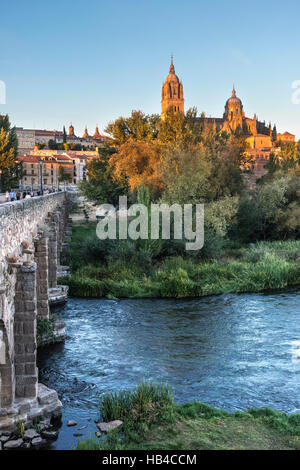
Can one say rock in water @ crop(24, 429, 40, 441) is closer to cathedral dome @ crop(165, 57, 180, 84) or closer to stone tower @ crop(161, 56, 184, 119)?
stone tower @ crop(161, 56, 184, 119)

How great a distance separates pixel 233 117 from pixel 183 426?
463 feet

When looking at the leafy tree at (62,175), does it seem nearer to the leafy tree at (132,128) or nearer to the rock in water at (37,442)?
the leafy tree at (132,128)

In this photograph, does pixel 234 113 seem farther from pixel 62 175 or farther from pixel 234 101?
pixel 62 175

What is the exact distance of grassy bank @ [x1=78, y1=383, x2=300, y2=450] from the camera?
9023mm

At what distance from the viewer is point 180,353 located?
1445 centimetres

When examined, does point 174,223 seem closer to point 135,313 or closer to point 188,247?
point 188,247

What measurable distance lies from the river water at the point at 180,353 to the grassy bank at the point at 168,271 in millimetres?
1451

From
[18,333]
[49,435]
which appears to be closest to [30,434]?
[49,435]

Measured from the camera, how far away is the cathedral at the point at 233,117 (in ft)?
422

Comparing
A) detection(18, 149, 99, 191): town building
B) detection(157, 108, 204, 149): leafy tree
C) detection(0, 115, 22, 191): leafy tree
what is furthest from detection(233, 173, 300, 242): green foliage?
detection(18, 149, 99, 191): town building

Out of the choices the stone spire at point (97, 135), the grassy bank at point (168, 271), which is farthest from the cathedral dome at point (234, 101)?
the grassy bank at point (168, 271)

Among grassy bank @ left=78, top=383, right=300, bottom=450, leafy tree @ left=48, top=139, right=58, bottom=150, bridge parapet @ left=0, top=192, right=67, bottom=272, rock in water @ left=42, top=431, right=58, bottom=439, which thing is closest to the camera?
bridge parapet @ left=0, top=192, right=67, bottom=272

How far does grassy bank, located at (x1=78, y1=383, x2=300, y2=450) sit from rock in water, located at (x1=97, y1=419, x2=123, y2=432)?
11 centimetres

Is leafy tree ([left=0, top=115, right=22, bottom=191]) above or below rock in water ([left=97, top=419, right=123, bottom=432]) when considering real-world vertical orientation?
above
